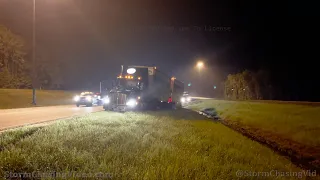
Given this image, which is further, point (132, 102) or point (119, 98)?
point (132, 102)

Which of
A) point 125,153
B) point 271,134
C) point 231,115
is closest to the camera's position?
point 125,153

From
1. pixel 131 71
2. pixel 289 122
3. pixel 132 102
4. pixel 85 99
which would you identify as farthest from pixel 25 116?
pixel 289 122

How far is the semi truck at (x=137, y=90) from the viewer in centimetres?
3042

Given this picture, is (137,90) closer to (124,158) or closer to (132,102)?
(132,102)

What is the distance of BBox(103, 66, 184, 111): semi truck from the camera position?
30.4m

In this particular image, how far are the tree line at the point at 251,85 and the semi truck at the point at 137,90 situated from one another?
23336mm

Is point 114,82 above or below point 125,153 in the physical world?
above

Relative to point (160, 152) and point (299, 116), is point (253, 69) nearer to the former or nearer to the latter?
point (299, 116)

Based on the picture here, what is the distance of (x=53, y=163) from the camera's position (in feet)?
24.7

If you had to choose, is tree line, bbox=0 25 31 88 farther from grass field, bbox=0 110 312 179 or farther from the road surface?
grass field, bbox=0 110 312 179

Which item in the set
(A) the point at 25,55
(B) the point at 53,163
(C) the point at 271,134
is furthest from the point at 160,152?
(A) the point at 25,55

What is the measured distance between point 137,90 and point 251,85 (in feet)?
108

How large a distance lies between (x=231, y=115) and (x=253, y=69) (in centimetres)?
2862

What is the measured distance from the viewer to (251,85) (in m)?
59.1
